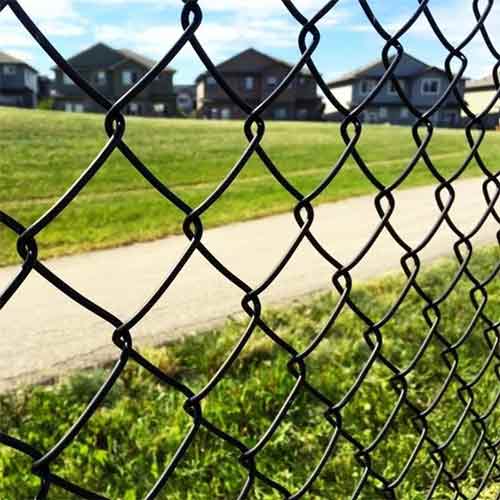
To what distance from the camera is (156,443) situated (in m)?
2.65

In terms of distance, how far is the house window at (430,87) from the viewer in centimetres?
4253

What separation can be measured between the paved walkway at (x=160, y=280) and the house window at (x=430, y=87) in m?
36.6

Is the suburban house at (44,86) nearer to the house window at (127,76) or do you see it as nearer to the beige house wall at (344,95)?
the house window at (127,76)

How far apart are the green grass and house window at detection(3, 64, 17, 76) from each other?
4725 centimetres

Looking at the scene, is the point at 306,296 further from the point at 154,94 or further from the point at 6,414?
the point at 154,94

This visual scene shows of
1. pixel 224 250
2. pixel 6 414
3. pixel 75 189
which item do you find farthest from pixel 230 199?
pixel 75 189

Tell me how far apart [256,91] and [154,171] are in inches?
1474

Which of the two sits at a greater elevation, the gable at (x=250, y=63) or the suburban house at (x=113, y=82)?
the gable at (x=250, y=63)

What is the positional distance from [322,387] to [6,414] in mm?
1510

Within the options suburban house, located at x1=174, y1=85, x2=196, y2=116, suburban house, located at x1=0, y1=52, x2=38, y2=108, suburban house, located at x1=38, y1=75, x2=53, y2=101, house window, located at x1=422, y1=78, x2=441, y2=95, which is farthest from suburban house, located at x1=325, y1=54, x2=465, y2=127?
suburban house, located at x1=38, y1=75, x2=53, y2=101

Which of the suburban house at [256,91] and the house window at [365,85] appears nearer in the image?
the suburban house at [256,91]

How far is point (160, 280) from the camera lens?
5.59m

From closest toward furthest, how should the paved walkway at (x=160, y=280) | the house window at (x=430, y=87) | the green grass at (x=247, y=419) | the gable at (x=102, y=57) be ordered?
the green grass at (x=247, y=419)
the paved walkway at (x=160, y=280)
the house window at (x=430, y=87)
the gable at (x=102, y=57)

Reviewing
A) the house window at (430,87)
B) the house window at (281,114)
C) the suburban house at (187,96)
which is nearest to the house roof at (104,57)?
the house window at (281,114)
